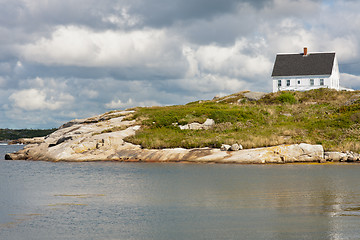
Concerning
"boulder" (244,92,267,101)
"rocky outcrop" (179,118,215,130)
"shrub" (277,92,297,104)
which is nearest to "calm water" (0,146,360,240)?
"rocky outcrop" (179,118,215,130)

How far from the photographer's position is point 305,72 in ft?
296

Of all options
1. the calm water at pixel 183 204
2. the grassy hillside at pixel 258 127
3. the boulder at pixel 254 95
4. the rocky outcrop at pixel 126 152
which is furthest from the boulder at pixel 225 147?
the boulder at pixel 254 95

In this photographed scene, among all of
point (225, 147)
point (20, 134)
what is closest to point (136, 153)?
point (225, 147)

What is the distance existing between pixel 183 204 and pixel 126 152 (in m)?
25.6

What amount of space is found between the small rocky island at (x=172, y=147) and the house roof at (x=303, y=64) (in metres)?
30.1

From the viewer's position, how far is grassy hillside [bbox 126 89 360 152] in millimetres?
45625

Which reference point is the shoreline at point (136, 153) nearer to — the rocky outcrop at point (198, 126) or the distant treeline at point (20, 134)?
the rocky outcrop at point (198, 126)

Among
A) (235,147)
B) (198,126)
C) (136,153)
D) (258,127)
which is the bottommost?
(136,153)

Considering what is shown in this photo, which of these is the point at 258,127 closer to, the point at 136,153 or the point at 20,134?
the point at 136,153

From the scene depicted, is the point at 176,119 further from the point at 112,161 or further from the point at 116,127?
the point at 112,161

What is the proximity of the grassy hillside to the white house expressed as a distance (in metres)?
22.8

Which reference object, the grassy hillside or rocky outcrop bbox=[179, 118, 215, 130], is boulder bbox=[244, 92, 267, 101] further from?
rocky outcrop bbox=[179, 118, 215, 130]

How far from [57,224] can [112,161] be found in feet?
90.9

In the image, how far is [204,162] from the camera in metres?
41.6
